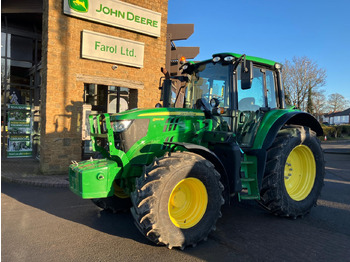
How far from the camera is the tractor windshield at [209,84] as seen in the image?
4699 millimetres

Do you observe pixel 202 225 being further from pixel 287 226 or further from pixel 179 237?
pixel 287 226

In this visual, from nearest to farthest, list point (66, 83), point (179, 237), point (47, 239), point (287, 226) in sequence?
1. point (179, 237)
2. point (47, 239)
3. point (287, 226)
4. point (66, 83)

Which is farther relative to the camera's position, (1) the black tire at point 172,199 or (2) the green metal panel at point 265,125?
(2) the green metal panel at point 265,125

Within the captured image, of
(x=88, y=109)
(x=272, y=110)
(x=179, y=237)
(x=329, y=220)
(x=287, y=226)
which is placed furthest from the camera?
(x=88, y=109)

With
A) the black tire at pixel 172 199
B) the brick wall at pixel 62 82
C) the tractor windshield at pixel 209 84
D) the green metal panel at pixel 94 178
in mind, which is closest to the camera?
the black tire at pixel 172 199

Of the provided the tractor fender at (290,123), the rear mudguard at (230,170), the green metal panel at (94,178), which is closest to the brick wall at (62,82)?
the green metal panel at (94,178)

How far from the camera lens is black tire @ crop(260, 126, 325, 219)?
4.46 meters

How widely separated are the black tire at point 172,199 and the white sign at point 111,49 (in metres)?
6.32

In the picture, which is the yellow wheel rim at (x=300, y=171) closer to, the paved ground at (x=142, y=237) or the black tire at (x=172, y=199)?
the paved ground at (x=142, y=237)

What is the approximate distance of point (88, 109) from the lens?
969cm

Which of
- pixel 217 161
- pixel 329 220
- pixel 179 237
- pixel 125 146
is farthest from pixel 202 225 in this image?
pixel 329 220

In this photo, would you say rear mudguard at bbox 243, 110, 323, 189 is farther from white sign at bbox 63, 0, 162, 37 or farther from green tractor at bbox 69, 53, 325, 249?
white sign at bbox 63, 0, 162, 37

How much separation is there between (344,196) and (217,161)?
4.05 meters

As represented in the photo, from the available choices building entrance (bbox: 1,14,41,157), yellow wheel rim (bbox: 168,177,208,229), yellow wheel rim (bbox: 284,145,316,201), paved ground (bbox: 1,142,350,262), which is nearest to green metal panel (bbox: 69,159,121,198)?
paved ground (bbox: 1,142,350,262)
